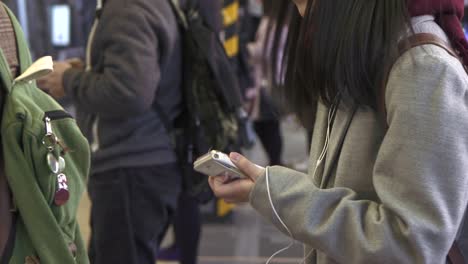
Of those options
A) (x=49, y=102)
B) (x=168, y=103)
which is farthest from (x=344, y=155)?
(x=168, y=103)

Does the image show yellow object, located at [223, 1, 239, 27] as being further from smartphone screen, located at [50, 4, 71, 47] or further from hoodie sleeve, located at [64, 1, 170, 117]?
hoodie sleeve, located at [64, 1, 170, 117]

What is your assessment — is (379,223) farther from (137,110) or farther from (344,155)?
(137,110)

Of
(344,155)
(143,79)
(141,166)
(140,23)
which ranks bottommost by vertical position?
(141,166)

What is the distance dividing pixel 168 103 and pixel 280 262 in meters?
1.45

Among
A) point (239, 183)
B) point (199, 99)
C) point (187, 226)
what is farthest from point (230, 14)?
point (239, 183)

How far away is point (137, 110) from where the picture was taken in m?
2.14

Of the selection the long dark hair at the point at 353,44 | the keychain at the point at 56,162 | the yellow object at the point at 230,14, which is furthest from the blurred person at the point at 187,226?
the long dark hair at the point at 353,44

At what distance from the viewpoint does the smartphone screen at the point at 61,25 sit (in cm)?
443

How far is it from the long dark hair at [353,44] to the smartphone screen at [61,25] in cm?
340

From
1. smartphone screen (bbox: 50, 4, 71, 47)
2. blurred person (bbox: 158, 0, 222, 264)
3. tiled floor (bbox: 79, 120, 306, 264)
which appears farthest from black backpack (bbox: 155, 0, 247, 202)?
smartphone screen (bbox: 50, 4, 71, 47)

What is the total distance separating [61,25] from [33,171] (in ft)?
11.2

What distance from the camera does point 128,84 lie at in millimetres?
2102

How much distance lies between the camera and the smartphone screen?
4426 mm

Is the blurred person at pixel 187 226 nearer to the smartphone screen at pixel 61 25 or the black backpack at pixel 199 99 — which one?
the black backpack at pixel 199 99
